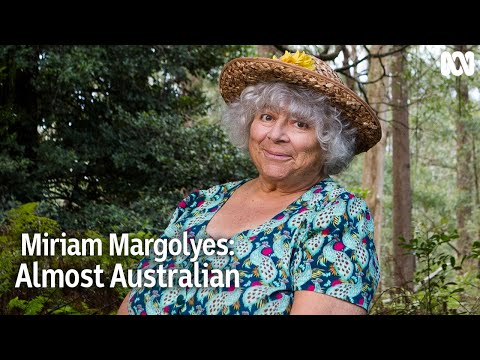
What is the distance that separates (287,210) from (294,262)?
0.23 m

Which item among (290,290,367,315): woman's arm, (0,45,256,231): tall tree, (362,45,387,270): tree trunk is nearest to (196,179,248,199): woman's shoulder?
(290,290,367,315): woman's arm

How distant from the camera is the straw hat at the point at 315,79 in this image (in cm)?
222

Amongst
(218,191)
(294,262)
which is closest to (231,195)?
(218,191)

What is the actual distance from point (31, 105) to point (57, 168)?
0.68 meters

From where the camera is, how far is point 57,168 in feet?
22.1

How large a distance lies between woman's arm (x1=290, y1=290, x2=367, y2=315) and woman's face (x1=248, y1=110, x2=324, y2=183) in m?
0.45

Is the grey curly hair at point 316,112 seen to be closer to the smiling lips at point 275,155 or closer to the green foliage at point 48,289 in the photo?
the smiling lips at point 275,155

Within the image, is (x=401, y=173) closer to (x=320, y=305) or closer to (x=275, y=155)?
(x=275, y=155)

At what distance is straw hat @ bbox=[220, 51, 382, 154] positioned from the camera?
2.22 metres

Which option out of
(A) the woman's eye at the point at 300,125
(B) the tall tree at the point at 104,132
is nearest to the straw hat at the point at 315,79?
(A) the woman's eye at the point at 300,125

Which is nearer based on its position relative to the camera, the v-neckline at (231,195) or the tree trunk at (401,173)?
the v-neckline at (231,195)

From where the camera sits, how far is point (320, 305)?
197cm
